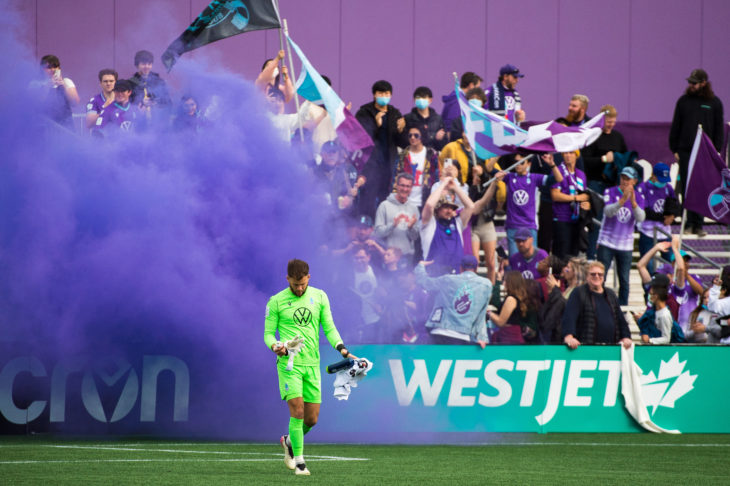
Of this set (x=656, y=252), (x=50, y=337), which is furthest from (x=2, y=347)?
(x=656, y=252)

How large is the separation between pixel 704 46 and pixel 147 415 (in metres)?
15.8

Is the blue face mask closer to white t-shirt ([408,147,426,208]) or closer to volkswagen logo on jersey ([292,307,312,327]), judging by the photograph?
white t-shirt ([408,147,426,208])

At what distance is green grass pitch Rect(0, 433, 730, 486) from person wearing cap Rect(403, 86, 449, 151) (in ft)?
18.1

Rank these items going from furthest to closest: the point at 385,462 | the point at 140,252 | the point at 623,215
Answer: the point at 623,215
the point at 140,252
the point at 385,462

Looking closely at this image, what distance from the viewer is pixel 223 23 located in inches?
616

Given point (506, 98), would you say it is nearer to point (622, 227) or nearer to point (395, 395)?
point (622, 227)

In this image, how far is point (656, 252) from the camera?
1911 centimetres

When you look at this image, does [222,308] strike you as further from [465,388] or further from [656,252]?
[656,252]

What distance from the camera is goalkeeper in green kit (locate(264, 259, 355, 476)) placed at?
36.3 feet

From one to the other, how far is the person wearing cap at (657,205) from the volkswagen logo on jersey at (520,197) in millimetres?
2396

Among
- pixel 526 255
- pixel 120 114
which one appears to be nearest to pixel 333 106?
pixel 120 114

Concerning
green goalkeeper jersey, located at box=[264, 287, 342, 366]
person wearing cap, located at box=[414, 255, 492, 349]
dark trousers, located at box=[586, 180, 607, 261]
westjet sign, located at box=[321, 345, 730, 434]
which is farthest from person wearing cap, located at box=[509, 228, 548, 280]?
green goalkeeper jersey, located at box=[264, 287, 342, 366]

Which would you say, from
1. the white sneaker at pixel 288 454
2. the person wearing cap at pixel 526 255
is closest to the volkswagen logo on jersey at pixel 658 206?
the person wearing cap at pixel 526 255

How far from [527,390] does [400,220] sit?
300 cm
